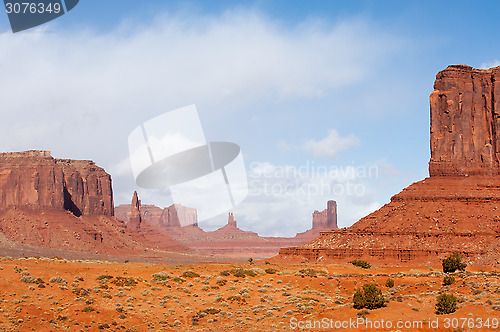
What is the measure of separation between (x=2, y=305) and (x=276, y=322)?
1434cm

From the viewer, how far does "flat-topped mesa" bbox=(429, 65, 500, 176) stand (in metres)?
84.4

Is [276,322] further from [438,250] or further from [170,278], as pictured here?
[438,250]

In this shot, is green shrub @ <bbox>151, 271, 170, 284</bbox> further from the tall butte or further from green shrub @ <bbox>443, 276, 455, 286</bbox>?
the tall butte

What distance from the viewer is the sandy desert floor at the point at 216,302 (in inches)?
1260

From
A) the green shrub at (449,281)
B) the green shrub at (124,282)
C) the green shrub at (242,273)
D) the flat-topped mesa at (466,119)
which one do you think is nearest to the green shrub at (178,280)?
the green shrub at (124,282)

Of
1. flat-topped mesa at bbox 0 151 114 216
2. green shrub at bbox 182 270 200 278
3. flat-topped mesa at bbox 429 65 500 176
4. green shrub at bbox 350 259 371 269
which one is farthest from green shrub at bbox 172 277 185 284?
flat-topped mesa at bbox 0 151 114 216

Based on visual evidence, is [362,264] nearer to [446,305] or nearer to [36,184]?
[446,305]

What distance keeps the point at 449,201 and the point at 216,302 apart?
1851 inches

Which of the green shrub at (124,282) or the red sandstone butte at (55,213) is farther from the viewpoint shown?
the red sandstone butte at (55,213)

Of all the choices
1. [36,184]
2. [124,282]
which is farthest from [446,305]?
[36,184]

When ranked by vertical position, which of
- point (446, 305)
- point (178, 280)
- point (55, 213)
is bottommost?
point (446, 305)

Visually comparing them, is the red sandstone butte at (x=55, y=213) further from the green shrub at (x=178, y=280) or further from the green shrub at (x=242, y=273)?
the green shrub at (x=178, y=280)

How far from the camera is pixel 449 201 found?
78.5 metres

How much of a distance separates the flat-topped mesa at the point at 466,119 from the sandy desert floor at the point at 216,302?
4010 cm
